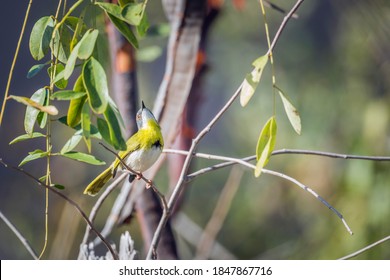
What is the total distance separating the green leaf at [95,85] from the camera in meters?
1.00

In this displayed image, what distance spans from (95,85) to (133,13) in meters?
0.12

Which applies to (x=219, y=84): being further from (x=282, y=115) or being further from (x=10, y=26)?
(x=10, y=26)

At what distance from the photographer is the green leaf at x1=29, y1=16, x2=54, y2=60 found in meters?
1.16

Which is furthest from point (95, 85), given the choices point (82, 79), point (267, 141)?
point (267, 141)

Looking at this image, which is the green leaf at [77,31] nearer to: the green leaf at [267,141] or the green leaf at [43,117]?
the green leaf at [43,117]

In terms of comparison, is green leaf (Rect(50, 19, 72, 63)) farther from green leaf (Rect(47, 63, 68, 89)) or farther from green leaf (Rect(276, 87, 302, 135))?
green leaf (Rect(276, 87, 302, 135))

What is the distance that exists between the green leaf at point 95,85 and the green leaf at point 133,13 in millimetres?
76

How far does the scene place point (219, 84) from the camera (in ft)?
9.88

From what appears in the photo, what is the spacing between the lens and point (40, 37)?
1.16 meters

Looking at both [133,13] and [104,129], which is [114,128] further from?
[133,13]

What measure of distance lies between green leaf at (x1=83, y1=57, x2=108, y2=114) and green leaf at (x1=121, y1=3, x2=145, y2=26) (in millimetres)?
76
